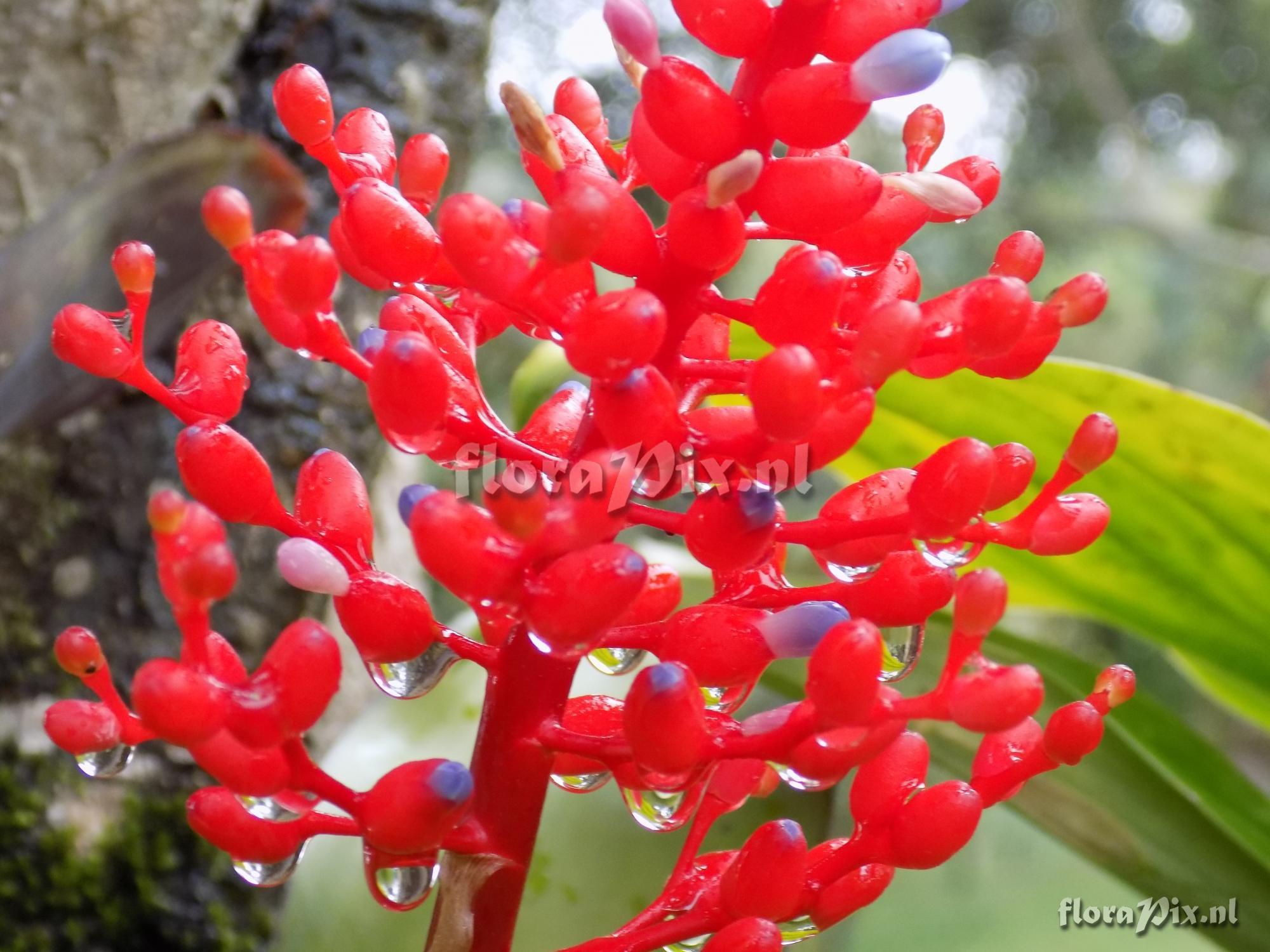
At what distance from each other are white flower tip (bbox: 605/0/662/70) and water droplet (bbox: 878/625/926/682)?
208 mm

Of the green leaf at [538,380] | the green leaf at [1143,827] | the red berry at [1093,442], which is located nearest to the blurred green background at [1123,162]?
the green leaf at [538,380]

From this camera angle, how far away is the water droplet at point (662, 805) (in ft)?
1.25

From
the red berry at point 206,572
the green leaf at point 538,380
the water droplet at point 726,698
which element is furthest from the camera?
the green leaf at point 538,380

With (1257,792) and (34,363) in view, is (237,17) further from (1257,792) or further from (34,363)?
(1257,792)

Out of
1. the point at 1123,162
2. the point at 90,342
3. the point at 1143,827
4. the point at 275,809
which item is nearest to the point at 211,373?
the point at 90,342

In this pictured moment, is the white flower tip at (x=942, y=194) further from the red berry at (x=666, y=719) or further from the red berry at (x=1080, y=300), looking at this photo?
the red berry at (x=666, y=719)

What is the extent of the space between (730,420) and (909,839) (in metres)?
0.14

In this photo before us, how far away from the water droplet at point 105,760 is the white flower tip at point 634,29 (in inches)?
10.5

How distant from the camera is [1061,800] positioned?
0.58 metres

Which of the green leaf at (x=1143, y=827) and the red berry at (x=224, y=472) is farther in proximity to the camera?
the green leaf at (x=1143, y=827)

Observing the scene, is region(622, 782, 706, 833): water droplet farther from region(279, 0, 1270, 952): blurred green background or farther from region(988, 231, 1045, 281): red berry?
region(279, 0, 1270, 952): blurred green background

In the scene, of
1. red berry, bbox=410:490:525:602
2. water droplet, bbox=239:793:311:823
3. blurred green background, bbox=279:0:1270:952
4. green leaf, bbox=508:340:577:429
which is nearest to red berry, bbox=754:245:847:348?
red berry, bbox=410:490:525:602

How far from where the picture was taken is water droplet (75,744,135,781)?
1.22ft

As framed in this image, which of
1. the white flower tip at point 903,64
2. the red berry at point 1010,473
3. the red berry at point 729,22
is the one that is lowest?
the red berry at point 1010,473
